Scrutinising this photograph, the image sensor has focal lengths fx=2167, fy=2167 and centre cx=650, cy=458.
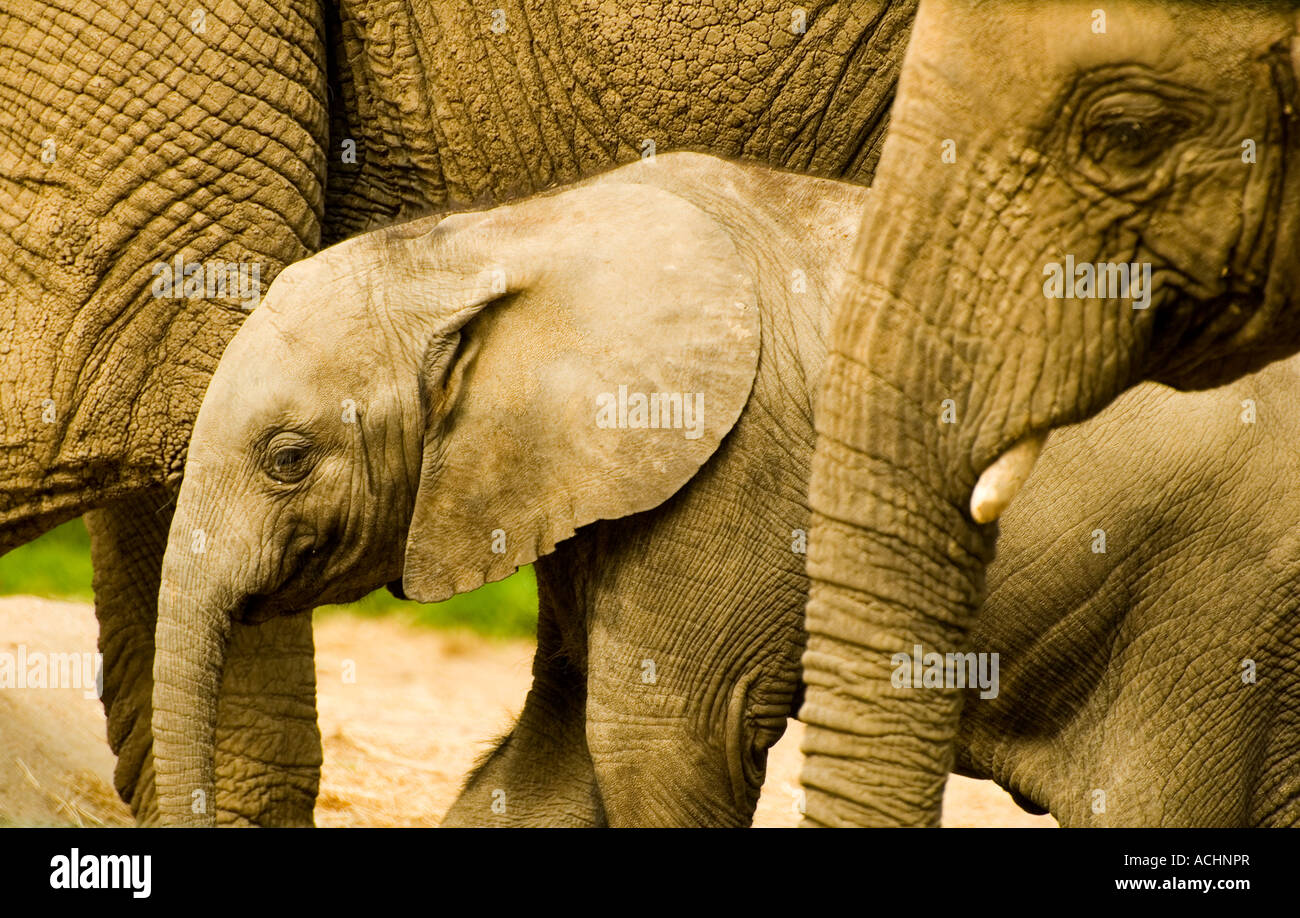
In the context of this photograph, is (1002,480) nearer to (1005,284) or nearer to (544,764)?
(1005,284)

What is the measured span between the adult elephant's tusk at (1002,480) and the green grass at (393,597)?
573 centimetres

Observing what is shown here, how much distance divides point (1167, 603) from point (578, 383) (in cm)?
106

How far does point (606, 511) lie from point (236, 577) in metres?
0.64

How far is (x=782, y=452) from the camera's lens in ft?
11.8

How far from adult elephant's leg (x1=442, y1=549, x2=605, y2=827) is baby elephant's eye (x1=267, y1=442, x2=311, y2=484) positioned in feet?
2.40

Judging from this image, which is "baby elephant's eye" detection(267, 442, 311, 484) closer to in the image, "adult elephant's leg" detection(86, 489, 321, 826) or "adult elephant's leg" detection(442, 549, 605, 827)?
"adult elephant's leg" detection(442, 549, 605, 827)

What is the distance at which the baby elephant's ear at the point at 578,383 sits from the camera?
357 centimetres

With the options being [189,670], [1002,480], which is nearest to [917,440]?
[1002,480]

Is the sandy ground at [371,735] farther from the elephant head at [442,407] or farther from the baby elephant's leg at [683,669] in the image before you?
the baby elephant's leg at [683,669]

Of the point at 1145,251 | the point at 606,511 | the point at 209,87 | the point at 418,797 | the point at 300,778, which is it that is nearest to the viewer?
the point at 1145,251

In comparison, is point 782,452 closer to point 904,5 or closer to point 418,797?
point 904,5

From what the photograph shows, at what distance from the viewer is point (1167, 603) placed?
12.0 ft
